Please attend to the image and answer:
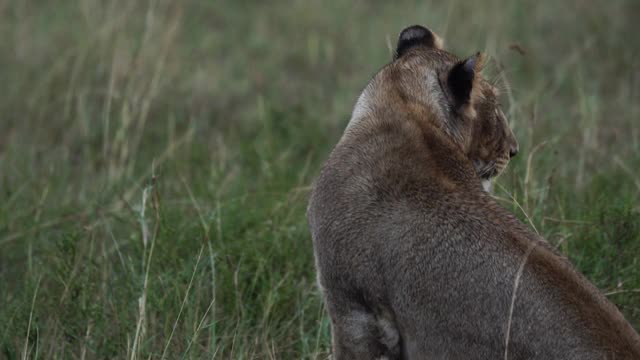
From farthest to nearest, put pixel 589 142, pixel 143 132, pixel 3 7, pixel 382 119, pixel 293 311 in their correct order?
pixel 3 7 → pixel 143 132 → pixel 589 142 → pixel 293 311 → pixel 382 119

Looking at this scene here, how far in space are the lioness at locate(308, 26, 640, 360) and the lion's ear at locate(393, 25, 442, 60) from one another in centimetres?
16

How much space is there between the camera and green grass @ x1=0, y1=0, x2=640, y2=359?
5.02 m

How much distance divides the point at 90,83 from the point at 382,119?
418 centimetres

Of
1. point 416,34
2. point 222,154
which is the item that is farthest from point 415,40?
point 222,154

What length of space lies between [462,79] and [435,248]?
2.25 ft

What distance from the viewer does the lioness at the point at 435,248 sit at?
11.3 ft

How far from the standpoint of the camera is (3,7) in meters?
8.70

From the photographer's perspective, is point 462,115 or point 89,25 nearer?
point 462,115

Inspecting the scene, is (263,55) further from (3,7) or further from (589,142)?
(589,142)

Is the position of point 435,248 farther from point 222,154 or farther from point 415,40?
point 222,154

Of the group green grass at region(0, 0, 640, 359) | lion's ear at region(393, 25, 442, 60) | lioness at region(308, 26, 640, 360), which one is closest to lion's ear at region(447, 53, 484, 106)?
lioness at region(308, 26, 640, 360)

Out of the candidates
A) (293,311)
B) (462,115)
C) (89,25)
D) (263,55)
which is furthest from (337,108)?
(462,115)

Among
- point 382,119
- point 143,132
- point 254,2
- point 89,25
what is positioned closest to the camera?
point 382,119

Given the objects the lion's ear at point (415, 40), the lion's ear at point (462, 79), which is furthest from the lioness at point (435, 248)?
the lion's ear at point (415, 40)
